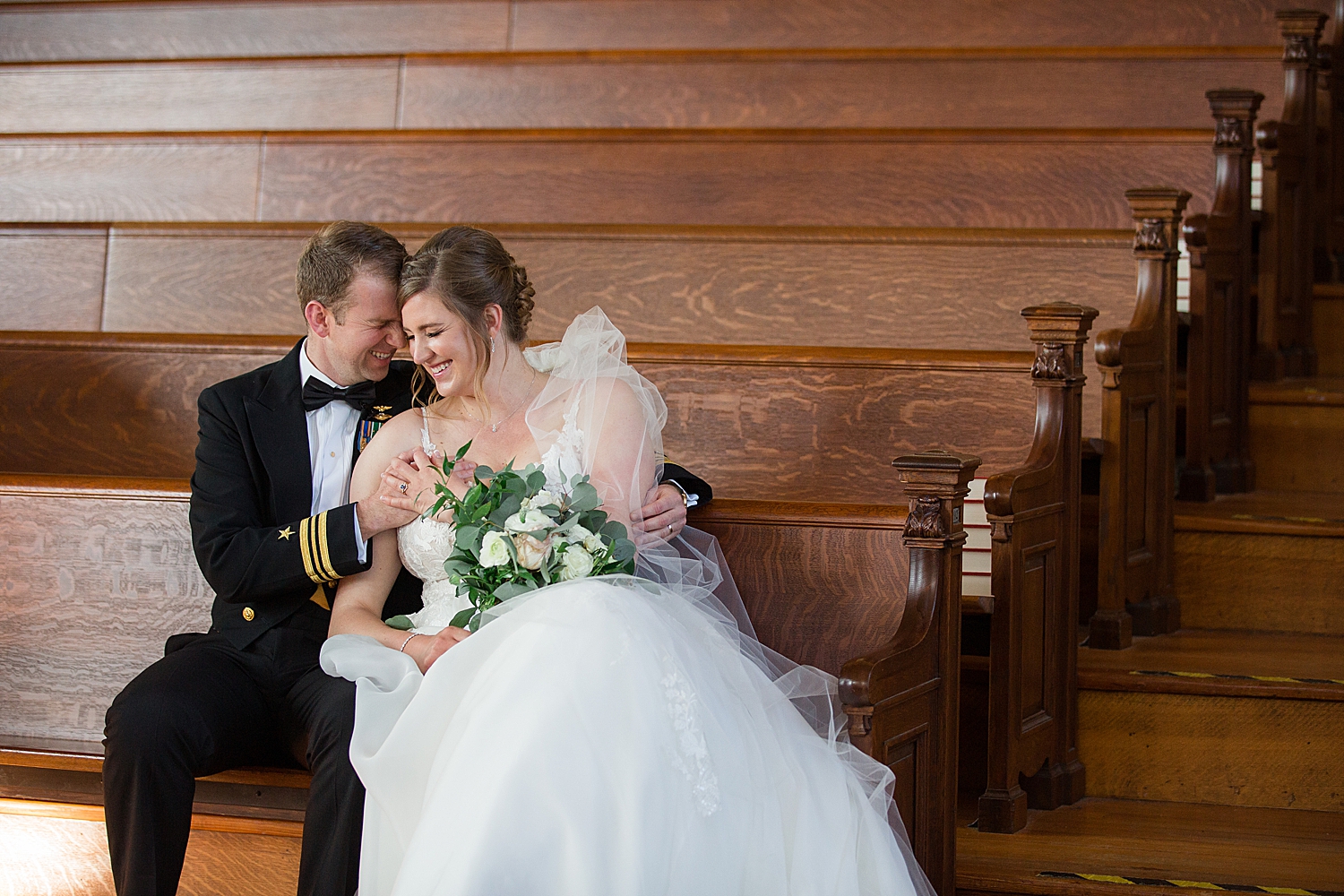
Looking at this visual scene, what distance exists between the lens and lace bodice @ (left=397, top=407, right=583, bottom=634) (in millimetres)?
2178

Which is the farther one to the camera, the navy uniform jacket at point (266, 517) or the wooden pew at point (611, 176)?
the wooden pew at point (611, 176)

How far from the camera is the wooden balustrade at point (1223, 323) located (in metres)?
3.20

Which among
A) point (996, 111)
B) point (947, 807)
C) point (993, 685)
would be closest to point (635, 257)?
point (996, 111)

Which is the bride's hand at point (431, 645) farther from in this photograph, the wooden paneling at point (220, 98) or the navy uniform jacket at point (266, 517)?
the wooden paneling at point (220, 98)

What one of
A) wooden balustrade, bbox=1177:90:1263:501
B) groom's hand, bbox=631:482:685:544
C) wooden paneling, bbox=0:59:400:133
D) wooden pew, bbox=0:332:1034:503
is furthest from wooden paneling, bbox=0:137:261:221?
wooden balustrade, bbox=1177:90:1263:501

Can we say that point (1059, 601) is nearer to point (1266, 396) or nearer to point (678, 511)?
point (678, 511)

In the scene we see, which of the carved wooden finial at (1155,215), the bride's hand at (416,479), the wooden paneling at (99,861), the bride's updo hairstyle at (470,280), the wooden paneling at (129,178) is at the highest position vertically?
the wooden paneling at (129,178)

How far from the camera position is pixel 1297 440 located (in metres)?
3.45

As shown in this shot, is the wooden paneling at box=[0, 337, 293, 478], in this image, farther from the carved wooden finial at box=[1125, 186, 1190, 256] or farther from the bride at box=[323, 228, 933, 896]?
the carved wooden finial at box=[1125, 186, 1190, 256]

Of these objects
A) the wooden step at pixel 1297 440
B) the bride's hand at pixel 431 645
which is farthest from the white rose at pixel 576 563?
the wooden step at pixel 1297 440

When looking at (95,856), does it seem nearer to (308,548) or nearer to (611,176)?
(308,548)

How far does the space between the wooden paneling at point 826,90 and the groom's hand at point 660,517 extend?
202cm

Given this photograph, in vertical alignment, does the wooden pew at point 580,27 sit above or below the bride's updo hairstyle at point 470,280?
above

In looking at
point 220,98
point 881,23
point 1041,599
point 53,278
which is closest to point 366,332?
point 1041,599
